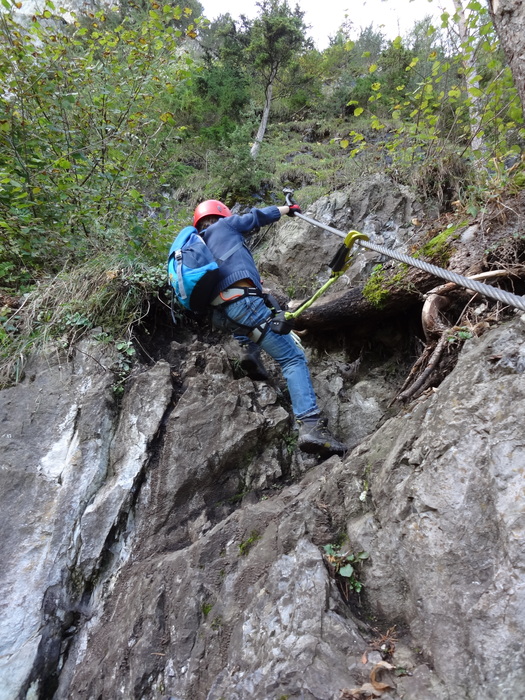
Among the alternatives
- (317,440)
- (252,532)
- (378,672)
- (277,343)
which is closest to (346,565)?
(378,672)

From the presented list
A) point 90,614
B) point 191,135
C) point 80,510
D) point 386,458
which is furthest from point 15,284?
point 191,135

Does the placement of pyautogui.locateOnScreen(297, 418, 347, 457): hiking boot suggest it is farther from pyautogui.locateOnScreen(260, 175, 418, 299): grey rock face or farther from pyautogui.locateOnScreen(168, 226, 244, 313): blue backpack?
pyautogui.locateOnScreen(260, 175, 418, 299): grey rock face

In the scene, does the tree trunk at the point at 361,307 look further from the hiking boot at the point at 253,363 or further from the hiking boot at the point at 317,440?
the hiking boot at the point at 317,440

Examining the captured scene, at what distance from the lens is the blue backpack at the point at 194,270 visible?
401 cm

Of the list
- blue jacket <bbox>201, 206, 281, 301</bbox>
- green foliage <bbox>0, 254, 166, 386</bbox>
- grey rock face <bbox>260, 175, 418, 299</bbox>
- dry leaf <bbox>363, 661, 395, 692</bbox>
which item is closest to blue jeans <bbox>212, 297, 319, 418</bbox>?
blue jacket <bbox>201, 206, 281, 301</bbox>

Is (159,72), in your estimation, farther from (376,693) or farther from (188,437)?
(376,693)

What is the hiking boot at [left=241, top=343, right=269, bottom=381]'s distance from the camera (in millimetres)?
4691

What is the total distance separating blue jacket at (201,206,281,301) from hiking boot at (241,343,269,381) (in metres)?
0.77

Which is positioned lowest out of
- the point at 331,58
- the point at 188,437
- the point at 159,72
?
the point at 188,437

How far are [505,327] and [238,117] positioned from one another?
1341 centimetres

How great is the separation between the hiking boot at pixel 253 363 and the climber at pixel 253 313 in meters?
0.15

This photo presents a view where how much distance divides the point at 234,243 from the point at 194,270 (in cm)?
67

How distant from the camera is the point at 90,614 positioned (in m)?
3.33

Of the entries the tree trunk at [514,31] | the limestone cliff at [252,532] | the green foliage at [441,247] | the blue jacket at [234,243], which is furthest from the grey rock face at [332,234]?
the tree trunk at [514,31]
